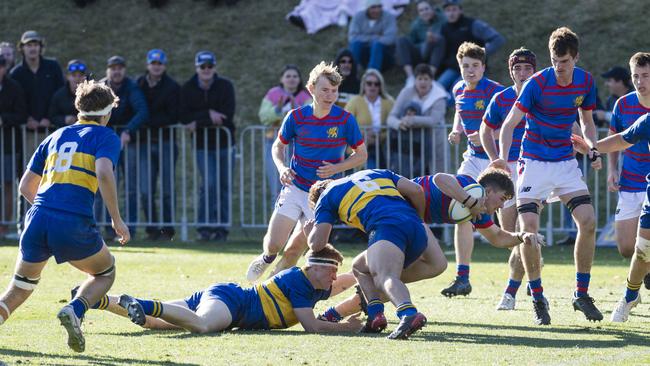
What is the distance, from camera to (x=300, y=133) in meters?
11.1

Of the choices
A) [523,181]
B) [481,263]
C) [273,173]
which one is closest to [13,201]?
[273,173]

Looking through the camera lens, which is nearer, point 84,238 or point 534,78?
point 84,238

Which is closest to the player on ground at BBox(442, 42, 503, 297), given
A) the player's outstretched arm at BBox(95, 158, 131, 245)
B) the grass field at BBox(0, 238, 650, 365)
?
the grass field at BBox(0, 238, 650, 365)

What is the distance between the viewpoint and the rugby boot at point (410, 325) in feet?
26.1

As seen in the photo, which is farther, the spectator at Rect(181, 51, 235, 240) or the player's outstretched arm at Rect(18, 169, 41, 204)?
the spectator at Rect(181, 51, 235, 240)

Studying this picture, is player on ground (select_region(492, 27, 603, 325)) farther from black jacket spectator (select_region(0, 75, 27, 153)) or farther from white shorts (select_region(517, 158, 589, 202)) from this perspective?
black jacket spectator (select_region(0, 75, 27, 153))

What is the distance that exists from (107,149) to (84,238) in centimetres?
58

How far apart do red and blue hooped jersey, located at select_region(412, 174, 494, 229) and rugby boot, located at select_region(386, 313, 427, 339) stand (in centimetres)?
103

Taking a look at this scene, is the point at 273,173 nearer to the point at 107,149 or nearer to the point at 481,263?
the point at 481,263

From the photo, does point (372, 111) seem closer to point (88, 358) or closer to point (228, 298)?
point (228, 298)

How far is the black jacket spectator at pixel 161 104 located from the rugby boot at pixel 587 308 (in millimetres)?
8764

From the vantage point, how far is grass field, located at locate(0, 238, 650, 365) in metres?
7.48

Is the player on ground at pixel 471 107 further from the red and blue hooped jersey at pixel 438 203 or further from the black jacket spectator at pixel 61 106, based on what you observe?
the black jacket spectator at pixel 61 106

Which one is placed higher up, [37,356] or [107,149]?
[107,149]
